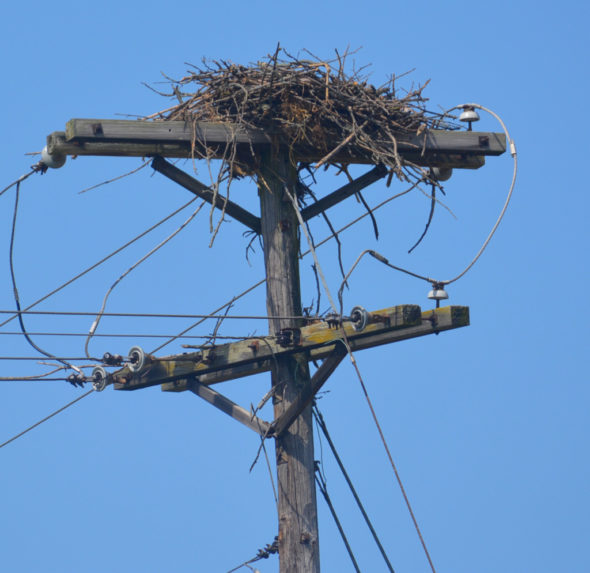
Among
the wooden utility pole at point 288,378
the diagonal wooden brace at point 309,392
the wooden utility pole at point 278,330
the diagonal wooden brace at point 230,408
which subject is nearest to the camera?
the diagonal wooden brace at point 309,392

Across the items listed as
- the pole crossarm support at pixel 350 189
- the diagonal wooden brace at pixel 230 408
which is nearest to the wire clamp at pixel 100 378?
the diagonal wooden brace at pixel 230 408

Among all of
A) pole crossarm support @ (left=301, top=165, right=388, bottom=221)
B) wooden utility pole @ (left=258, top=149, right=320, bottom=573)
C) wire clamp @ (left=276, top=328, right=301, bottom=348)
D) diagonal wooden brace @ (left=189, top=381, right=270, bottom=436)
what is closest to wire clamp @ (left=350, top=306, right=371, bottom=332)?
wire clamp @ (left=276, top=328, right=301, bottom=348)

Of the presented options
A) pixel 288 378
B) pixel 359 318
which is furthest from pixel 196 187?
pixel 359 318

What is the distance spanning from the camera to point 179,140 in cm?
998

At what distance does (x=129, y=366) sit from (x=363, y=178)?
7.56 ft

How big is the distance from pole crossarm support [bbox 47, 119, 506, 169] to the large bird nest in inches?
1.5

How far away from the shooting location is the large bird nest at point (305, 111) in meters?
10.1

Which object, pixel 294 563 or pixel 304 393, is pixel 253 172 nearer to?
pixel 304 393

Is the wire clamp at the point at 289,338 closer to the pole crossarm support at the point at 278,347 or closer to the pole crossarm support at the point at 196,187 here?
the pole crossarm support at the point at 278,347

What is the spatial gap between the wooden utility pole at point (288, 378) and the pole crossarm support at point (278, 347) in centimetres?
23

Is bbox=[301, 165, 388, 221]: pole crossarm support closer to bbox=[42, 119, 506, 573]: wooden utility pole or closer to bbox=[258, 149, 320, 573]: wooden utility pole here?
bbox=[42, 119, 506, 573]: wooden utility pole

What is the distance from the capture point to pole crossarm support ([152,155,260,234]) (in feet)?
33.2

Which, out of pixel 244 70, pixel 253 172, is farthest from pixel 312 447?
pixel 244 70

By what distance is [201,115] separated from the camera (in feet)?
33.8
